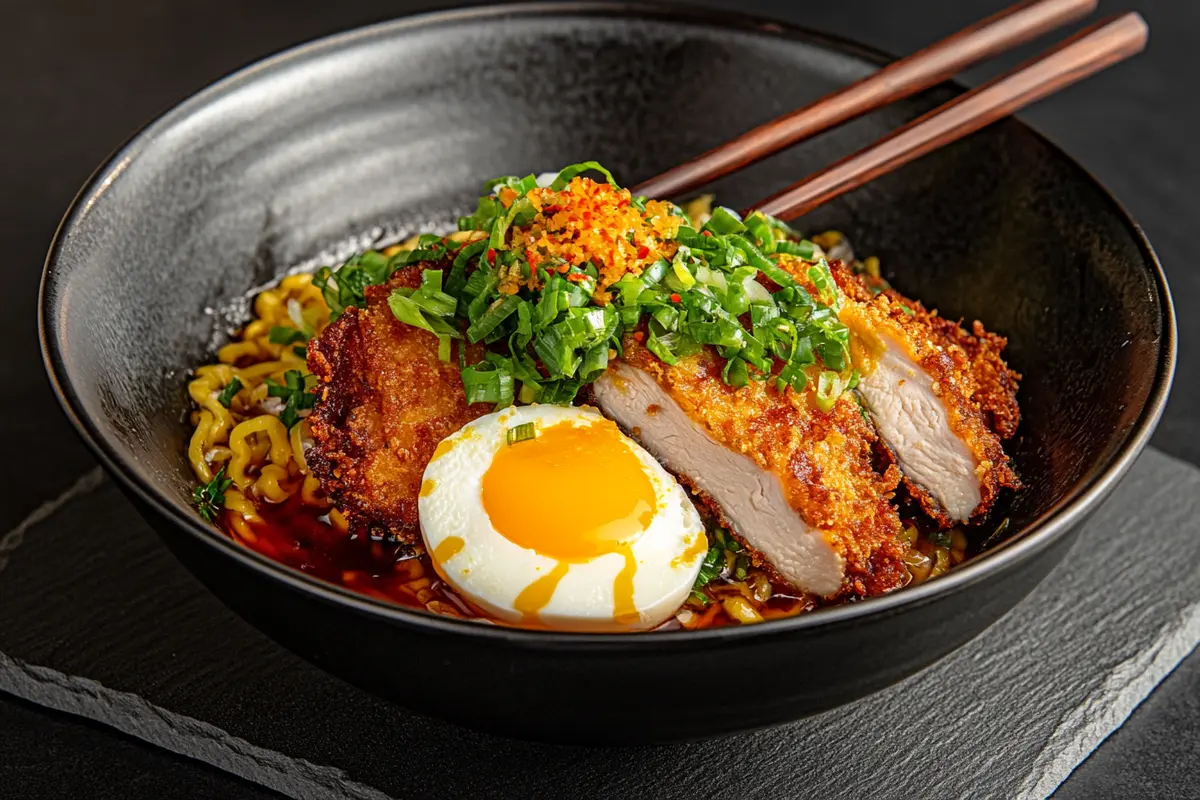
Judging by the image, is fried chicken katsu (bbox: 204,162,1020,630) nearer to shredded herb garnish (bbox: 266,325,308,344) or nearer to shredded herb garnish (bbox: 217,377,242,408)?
shredded herb garnish (bbox: 217,377,242,408)

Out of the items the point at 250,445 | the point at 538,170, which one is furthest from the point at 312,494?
the point at 538,170

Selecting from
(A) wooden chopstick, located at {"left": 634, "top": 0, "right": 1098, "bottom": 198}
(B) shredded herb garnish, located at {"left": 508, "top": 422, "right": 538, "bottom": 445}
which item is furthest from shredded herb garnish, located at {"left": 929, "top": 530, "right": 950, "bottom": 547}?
(A) wooden chopstick, located at {"left": 634, "top": 0, "right": 1098, "bottom": 198}

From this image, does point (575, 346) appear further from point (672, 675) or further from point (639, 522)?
point (672, 675)

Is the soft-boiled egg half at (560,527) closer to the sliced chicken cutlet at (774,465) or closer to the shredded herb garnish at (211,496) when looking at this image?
the sliced chicken cutlet at (774,465)

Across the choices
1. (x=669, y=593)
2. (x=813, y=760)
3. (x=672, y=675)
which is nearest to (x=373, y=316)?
(x=669, y=593)

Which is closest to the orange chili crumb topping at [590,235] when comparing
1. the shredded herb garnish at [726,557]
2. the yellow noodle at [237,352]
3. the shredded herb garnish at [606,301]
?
the shredded herb garnish at [606,301]

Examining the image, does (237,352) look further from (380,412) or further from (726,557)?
(726,557)
